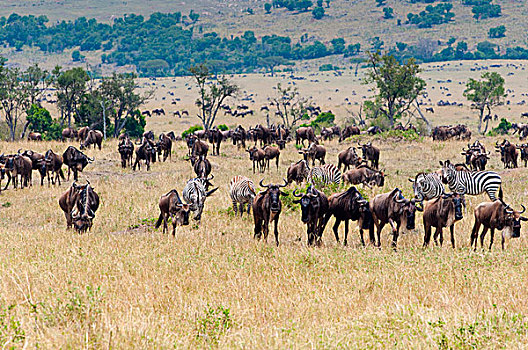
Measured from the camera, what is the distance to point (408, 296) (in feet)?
28.5

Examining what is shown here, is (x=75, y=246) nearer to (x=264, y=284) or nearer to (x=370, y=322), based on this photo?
(x=264, y=284)

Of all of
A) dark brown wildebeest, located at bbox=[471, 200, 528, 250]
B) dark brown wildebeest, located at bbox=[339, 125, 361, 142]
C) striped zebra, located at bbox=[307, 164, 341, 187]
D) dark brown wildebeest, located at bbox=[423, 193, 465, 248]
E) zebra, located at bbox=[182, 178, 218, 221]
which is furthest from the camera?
dark brown wildebeest, located at bbox=[339, 125, 361, 142]

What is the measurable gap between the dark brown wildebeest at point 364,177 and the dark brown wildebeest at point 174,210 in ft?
25.8

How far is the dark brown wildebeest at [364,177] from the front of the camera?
66.8ft

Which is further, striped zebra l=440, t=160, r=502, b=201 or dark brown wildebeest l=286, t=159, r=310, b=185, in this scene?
dark brown wildebeest l=286, t=159, r=310, b=185

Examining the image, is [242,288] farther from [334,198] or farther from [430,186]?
[430,186]

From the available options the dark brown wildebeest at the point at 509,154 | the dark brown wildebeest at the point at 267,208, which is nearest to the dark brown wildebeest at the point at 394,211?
the dark brown wildebeest at the point at 267,208

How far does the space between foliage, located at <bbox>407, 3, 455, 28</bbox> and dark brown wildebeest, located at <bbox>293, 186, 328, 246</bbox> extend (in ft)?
591

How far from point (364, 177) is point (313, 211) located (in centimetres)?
862

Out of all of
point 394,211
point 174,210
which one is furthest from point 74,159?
point 394,211

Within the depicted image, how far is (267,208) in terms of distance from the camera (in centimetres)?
1273

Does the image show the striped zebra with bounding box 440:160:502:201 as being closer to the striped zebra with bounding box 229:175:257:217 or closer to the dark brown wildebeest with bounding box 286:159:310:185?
the dark brown wildebeest with bounding box 286:159:310:185

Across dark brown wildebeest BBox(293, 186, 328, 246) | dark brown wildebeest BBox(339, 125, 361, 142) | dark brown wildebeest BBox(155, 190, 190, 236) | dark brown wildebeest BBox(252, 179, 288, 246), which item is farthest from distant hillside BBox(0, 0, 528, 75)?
dark brown wildebeest BBox(293, 186, 328, 246)

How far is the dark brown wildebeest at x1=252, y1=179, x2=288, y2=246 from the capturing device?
12087 millimetres
